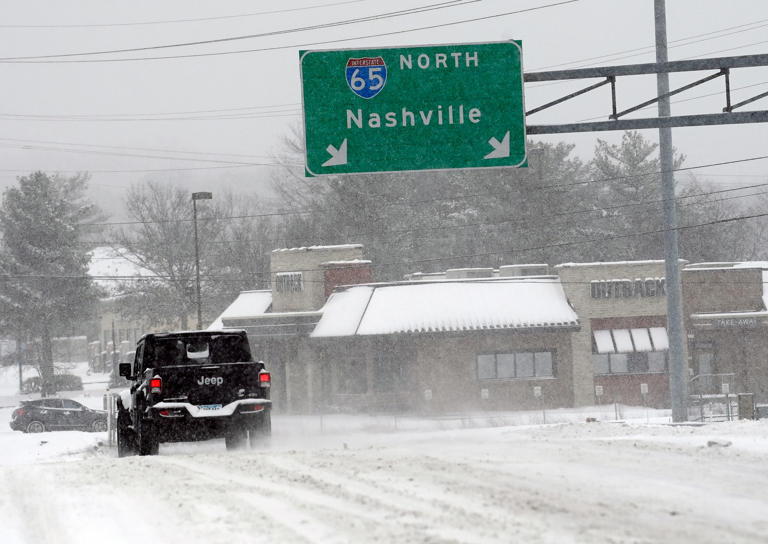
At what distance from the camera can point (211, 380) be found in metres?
17.2

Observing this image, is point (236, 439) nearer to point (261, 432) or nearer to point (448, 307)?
point (261, 432)

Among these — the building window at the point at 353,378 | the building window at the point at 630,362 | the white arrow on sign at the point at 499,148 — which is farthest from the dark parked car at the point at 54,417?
the white arrow on sign at the point at 499,148

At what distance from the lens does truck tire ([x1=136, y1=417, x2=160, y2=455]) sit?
1708 cm

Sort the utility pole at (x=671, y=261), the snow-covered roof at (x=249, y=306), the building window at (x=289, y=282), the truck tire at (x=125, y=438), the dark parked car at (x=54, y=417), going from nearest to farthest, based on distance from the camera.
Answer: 1. the truck tire at (x=125, y=438)
2. the utility pole at (x=671, y=261)
3. the dark parked car at (x=54, y=417)
4. the building window at (x=289, y=282)
5. the snow-covered roof at (x=249, y=306)

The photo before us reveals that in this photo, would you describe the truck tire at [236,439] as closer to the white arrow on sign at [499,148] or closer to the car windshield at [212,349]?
the car windshield at [212,349]

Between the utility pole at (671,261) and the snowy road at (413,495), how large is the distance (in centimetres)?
959

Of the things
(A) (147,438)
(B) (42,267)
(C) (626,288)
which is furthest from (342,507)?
(B) (42,267)

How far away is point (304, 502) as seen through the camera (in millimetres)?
9789

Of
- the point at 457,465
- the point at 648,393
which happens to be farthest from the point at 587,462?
the point at 648,393

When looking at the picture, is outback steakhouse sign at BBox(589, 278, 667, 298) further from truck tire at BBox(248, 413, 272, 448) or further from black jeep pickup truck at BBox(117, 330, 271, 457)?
truck tire at BBox(248, 413, 272, 448)

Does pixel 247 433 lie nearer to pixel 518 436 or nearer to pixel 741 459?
pixel 518 436

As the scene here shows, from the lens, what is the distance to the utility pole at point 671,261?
973 inches

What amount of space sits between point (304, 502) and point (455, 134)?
9.56m

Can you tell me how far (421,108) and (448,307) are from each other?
3077 cm
